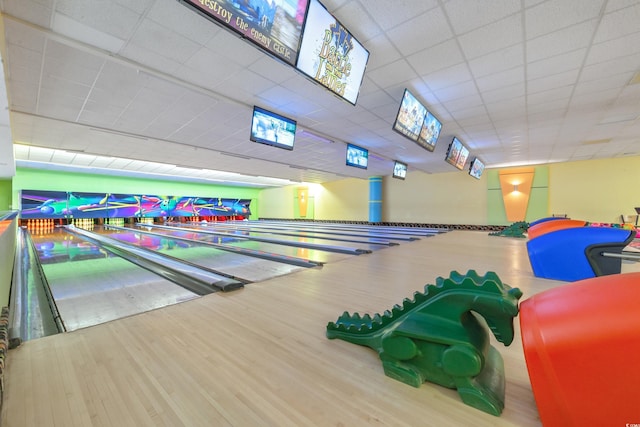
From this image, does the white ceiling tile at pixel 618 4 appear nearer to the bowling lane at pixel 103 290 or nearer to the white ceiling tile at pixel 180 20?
the white ceiling tile at pixel 180 20

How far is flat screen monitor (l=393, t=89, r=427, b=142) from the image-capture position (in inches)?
145

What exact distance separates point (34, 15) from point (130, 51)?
68 centimetres

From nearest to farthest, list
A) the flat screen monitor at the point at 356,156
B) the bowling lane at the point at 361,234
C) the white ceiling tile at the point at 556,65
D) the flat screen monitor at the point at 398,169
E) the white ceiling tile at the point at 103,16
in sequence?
the white ceiling tile at the point at 103,16, the white ceiling tile at the point at 556,65, the bowling lane at the point at 361,234, the flat screen monitor at the point at 356,156, the flat screen monitor at the point at 398,169

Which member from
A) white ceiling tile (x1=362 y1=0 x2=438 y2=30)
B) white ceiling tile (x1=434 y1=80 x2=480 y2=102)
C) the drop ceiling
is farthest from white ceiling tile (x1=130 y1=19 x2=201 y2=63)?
white ceiling tile (x1=434 y1=80 x2=480 y2=102)

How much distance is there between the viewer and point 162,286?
2.61 m

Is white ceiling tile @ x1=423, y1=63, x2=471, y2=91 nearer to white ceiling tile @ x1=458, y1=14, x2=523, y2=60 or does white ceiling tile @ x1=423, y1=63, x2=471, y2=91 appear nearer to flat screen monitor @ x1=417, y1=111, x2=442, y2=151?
white ceiling tile @ x1=458, y1=14, x2=523, y2=60

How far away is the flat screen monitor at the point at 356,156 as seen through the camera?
6453mm

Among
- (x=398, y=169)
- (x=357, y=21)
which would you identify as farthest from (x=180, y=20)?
(x=398, y=169)

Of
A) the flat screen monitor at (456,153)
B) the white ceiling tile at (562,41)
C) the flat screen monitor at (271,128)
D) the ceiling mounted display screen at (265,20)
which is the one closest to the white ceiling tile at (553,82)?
the white ceiling tile at (562,41)

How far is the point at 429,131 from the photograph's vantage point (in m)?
4.58

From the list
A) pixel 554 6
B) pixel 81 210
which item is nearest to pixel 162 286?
pixel 554 6

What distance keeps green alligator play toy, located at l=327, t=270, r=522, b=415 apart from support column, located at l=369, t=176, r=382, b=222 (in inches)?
438

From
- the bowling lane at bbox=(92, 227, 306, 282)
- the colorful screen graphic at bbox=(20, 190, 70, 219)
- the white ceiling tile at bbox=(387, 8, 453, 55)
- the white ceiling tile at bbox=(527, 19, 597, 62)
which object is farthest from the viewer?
the colorful screen graphic at bbox=(20, 190, 70, 219)

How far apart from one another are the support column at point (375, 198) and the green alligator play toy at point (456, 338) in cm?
1111
